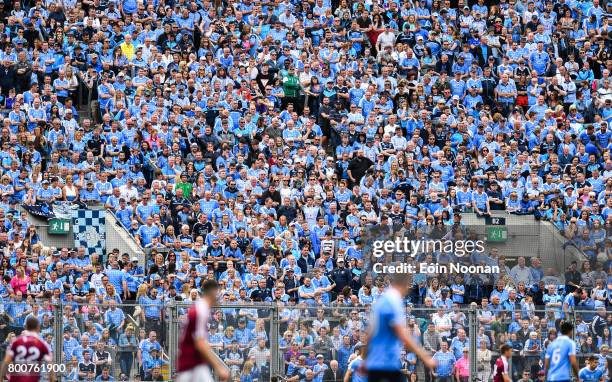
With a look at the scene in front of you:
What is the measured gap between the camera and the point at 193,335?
16.6 meters

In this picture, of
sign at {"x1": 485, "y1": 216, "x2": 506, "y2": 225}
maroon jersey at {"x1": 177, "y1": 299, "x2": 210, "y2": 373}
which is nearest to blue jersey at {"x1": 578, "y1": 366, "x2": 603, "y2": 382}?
sign at {"x1": 485, "y1": 216, "x2": 506, "y2": 225}

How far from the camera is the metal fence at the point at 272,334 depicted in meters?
26.5

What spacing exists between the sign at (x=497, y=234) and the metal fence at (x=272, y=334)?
381 centimetres

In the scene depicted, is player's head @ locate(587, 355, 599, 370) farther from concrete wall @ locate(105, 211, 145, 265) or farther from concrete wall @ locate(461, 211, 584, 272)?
concrete wall @ locate(105, 211, 145, 265)

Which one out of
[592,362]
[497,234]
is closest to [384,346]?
[592,362]

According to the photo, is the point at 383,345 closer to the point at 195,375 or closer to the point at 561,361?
the point at 195,375

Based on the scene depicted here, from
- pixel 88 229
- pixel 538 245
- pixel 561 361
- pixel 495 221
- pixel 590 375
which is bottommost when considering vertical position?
pixel 590 375

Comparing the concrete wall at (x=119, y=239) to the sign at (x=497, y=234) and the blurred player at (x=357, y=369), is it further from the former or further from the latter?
the blurred player at (x=357, y=369)

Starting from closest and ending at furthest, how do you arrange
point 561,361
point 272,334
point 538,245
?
point 561,361, point 272,334, point 538,245

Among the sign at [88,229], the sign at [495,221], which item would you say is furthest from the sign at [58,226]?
the sign at [495,221]

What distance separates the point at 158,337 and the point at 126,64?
10.6m

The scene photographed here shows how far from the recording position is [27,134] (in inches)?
1302
